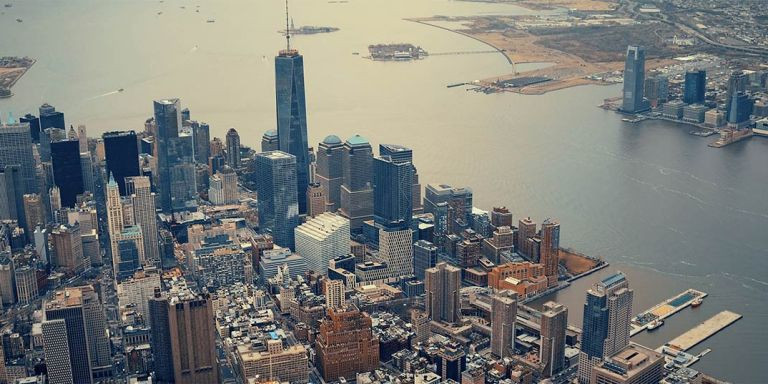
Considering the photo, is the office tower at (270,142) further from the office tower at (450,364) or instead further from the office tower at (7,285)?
the office tower at (450,364)

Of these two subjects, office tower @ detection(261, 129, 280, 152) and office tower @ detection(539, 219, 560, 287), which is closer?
office tower @ detection(539, 219, 560, 287)

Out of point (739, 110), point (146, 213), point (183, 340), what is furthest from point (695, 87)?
point (183, 340)

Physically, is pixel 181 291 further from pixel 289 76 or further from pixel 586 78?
pixel 586 78

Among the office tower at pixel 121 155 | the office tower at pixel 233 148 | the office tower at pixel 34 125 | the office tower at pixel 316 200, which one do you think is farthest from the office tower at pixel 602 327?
the office tower at pixel 34 125

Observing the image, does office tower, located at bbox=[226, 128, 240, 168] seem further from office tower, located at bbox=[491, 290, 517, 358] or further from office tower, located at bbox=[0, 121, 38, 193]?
office tower, located at bbox=[491, 290, 517, 358]

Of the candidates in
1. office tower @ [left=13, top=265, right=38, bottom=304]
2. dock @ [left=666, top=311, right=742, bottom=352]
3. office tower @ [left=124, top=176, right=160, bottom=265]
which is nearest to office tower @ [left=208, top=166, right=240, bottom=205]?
office tower @ [left=124, top=176, right=160, bottom=265]

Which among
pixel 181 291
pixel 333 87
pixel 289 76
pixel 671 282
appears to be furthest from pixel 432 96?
pixel 181 291
